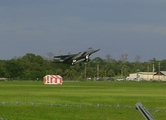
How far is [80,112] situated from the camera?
30375 mm

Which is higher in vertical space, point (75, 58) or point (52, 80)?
point (75, 58)

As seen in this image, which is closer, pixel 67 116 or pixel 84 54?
pixel 67 116

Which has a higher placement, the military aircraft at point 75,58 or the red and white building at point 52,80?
the military aircraft at point 75,58

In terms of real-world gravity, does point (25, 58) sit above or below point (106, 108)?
above

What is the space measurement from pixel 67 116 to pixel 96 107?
657cm

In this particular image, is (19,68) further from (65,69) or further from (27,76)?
(65,69)

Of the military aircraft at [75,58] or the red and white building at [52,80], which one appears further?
the red and white building at [52,80]

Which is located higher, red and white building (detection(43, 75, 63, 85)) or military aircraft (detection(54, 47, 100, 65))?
military aircraft (detection(54, 47, 100, 65))

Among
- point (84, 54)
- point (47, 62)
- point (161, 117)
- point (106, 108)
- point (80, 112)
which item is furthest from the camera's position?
point (47, 62)

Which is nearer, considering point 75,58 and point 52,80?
point 75,58

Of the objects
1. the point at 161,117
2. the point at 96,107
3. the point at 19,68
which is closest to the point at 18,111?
the point at 96,107

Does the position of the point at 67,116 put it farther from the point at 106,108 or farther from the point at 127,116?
the point at 106,108

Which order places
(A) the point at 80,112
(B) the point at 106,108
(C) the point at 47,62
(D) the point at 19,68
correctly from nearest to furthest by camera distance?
1. (A) the point at 80,112
2. (B) the point at 106,108
3. (D) the point at 19,68
4. (C) the point at 47,62

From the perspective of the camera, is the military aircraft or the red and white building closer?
the military aircraft
